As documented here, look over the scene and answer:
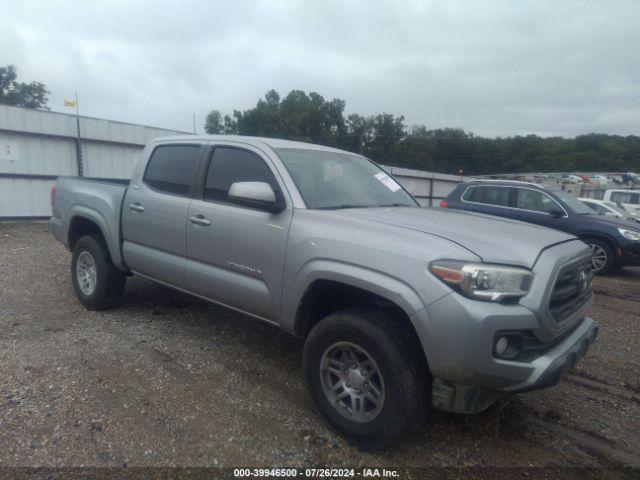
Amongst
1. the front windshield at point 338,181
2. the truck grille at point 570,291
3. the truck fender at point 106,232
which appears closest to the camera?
the truck grille at point 570,291

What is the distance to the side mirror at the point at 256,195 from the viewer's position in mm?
3033

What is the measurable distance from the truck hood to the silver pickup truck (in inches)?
0.5

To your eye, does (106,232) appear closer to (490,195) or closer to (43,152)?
(490,195)

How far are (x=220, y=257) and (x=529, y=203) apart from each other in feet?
23.7

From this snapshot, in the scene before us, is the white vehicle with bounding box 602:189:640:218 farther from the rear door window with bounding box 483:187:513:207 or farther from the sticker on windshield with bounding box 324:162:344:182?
the sticker on windshield with bounding box 324:162:344:182

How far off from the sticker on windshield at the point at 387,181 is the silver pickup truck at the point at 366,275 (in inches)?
0.6

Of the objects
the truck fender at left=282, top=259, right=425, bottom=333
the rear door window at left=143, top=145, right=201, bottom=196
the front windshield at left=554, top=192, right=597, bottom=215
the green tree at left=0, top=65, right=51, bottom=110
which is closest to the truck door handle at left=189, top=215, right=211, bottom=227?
the rear door window at left=143, top=145, right=201, bottom=196

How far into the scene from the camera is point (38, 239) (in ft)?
30.3

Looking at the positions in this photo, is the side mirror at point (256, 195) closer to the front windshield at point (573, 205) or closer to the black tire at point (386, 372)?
the black tire at point (386, 372)

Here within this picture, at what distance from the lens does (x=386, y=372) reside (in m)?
2.49

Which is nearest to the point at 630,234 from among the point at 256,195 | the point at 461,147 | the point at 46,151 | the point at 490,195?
the point at 490,195

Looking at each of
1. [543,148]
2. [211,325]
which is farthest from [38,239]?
[543,148]


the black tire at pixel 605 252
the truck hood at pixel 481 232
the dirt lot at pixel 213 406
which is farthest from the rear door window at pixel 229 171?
the black tire at pixel 605 252

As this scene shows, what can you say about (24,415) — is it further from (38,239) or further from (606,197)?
(606,197)
